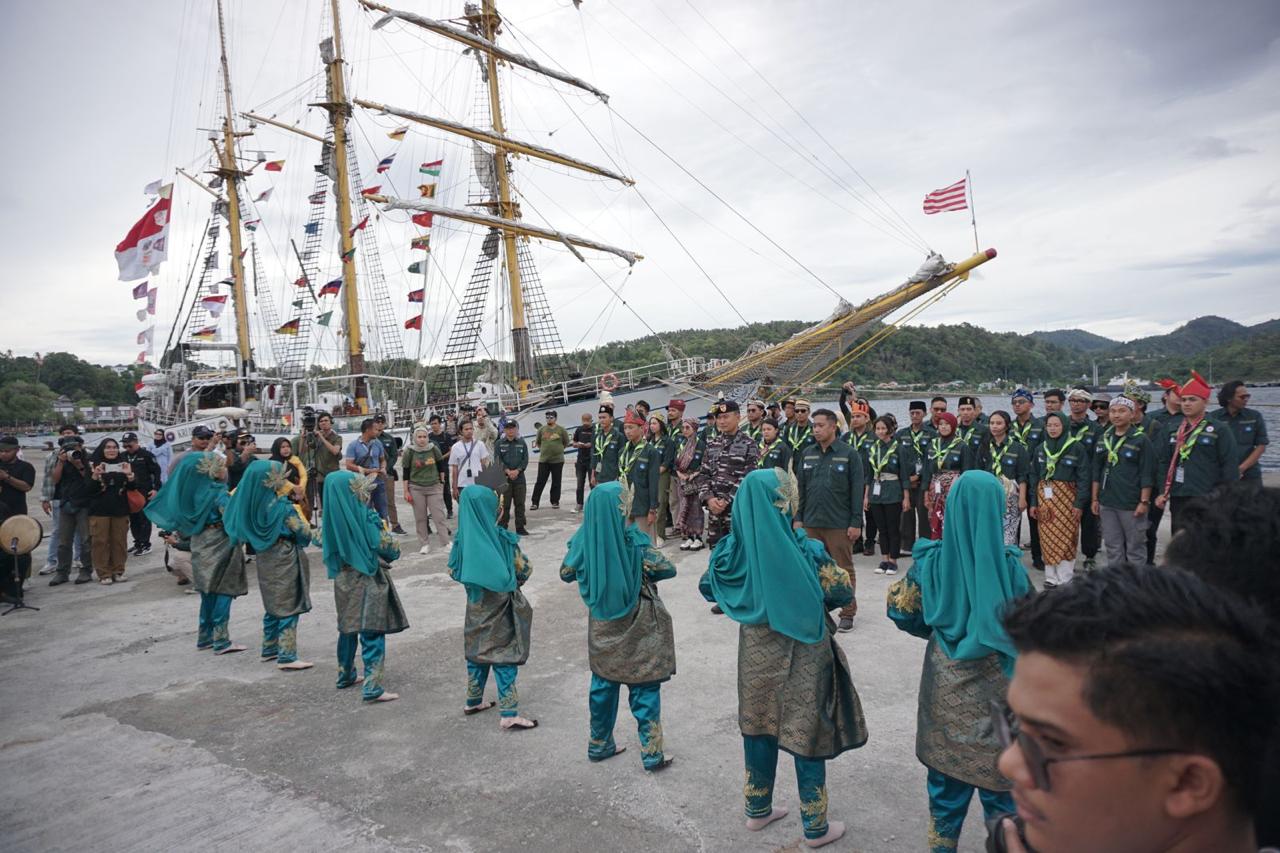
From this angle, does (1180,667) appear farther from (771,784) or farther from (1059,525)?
(1059,525)

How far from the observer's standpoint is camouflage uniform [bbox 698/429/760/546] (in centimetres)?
697

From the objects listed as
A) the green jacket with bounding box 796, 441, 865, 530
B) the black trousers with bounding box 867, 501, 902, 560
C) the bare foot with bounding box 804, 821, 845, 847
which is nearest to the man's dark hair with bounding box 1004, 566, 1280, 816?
the bare foot with bounding box 804, 821, 845, 847

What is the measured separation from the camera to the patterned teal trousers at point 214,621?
586 cm

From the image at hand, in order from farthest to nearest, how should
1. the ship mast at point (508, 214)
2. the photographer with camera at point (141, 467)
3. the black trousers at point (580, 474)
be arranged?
1. the ship mast at point (508, 214)
2. the black trousers at point (580, 474)
3. the photographer with camera at point (141, 467)

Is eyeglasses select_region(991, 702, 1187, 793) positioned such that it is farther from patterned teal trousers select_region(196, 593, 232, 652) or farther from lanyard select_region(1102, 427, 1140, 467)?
patterned teal trousers select_region(196, 593, 232, 652)

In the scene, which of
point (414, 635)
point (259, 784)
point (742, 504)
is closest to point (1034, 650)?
point (742, 504)

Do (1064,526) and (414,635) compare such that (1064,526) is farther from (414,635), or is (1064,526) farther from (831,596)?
(414,635)

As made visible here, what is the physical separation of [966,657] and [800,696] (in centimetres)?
69

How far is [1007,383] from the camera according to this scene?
3491cm

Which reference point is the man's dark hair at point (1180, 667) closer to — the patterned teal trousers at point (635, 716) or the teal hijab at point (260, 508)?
the patterned teal trousers at point (635, 716)

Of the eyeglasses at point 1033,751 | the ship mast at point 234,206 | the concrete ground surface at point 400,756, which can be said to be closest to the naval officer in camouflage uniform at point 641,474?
the concrete ground surface at point 400,756

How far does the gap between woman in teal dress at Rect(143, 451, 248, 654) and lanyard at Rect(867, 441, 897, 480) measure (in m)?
6.17

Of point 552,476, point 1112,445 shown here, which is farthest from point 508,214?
point 1112,445

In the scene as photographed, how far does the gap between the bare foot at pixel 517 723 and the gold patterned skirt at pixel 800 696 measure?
5.22ft
